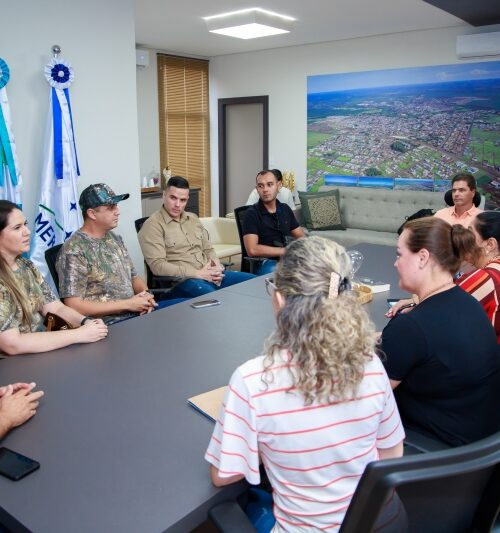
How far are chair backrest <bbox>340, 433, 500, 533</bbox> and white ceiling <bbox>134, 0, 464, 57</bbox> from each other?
4.65m

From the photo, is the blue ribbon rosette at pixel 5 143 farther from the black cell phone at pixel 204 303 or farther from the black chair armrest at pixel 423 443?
the black chair armrest at pixel 423 443

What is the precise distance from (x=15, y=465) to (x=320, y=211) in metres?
5.54

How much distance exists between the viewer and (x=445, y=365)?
149 centimetres

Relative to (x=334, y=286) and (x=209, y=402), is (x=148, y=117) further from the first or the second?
(x=334, y=286)

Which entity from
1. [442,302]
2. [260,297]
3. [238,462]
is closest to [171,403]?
[238,462]

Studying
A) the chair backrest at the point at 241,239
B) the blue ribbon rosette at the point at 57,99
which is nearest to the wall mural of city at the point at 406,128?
the chair backrest at the point at 241,239

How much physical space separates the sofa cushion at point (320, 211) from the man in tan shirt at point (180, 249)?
9.07 ft

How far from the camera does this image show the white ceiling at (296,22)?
4.89 meters

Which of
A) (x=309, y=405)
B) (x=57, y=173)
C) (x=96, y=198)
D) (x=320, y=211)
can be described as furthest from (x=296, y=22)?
(x=309, y=405)

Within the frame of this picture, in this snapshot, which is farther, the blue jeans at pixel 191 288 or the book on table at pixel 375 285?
the blue jeans at pixel 191 288

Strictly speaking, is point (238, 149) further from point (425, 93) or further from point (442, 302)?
point (442, 302)

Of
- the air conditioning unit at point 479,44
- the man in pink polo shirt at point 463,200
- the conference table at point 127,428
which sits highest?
the air conditioning unit at point 479,44

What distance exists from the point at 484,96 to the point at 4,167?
509 cm

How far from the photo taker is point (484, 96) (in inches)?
235
